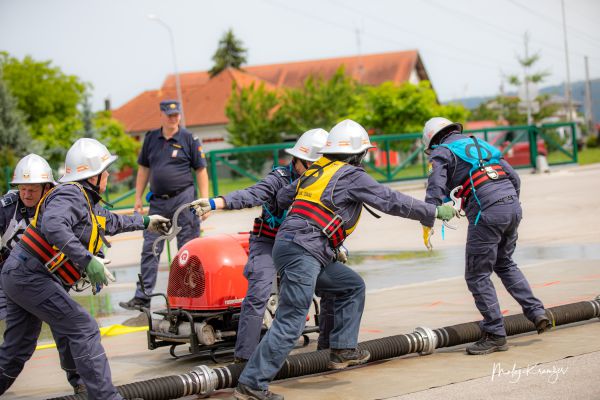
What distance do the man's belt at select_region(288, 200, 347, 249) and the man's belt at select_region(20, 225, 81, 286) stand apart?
1599 mm

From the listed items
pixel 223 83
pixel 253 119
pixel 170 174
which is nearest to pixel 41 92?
pixel 223 83

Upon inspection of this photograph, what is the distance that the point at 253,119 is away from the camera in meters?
68.4

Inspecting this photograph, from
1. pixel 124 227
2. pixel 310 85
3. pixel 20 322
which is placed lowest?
pixel 20 322

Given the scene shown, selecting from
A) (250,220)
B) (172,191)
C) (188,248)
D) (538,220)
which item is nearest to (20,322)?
(188,248)

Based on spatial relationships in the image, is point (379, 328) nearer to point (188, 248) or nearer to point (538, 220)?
point (188, 248)

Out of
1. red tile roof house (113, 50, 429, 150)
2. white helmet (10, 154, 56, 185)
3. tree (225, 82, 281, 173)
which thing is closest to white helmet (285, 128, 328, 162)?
white helmet (10, 154, 56, 185)

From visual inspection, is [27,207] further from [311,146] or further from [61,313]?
[311,146]

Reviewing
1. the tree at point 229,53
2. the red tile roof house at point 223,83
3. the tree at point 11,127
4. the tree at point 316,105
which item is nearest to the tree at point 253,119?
the tree at point 316,105

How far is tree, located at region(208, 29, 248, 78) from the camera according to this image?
357 feet

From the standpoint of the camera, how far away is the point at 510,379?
6.52 m

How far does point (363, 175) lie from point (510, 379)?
170 centimetres

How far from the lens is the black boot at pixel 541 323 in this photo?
25.3 feet

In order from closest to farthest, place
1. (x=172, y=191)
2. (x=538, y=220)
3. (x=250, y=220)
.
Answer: (x=172, y=191)
(x=538, y=220)
(x=250, y=220)

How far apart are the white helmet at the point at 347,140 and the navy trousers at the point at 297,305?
2.58ft
